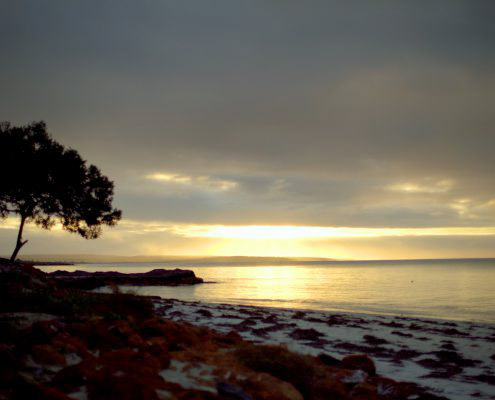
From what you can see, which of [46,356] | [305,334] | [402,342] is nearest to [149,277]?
[305,334]

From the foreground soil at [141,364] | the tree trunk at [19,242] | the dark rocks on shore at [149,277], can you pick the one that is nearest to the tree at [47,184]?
the tree trunk at [19,242]

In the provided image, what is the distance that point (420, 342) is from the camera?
15.0 metres

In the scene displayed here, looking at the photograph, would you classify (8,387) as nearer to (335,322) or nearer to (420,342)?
(420,342)

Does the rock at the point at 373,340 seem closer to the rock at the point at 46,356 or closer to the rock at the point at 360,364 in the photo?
the rock at the point at 360,364

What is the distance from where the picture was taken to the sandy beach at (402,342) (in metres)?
10.1

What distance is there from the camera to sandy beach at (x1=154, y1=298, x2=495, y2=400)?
33.1 ft

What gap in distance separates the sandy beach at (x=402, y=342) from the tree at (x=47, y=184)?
Result: 1621 centimetres

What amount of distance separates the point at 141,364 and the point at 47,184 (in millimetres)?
29143

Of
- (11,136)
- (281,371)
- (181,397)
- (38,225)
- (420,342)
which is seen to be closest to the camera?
(181,397)

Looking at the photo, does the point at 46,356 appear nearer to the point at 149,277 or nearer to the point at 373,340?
the point at 373,340

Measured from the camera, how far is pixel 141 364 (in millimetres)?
6188

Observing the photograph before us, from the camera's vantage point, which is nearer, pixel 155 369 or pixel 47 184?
pixel 155 369

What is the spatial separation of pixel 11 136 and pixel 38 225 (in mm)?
7553

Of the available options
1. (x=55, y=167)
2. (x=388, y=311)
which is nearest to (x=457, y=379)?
(x=388, y=311)
